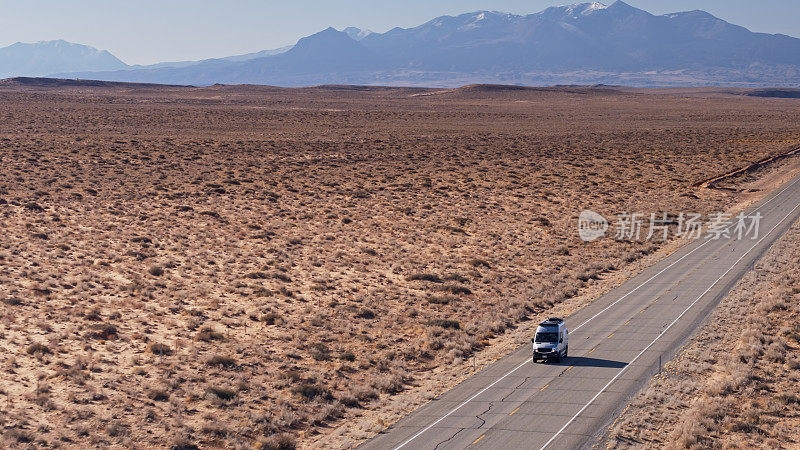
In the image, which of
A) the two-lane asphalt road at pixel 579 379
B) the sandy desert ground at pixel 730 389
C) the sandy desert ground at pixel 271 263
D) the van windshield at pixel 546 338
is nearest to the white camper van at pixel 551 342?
the van windshield at pixel 546 338

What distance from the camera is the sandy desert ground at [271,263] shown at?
24.1 meters

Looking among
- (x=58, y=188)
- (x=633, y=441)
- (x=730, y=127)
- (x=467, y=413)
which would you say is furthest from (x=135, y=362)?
(x=730, y=127)

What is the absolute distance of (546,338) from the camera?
27.7 metres

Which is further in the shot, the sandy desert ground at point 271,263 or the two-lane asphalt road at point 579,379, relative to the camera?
the sandy desert ground at point 271,263

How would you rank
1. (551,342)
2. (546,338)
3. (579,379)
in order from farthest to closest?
(546,338), (551,342), (579,379)

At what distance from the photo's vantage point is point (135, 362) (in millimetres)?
26578

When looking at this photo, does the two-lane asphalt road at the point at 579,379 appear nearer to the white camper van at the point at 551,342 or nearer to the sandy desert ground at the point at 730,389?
the white camper van at the point at 551,342

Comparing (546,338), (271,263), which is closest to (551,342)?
(546,338)

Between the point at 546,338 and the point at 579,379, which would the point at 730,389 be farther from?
the point at 546,338

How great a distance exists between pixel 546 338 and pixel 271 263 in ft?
65.0

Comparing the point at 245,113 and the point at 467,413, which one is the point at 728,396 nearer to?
the point at 467,413

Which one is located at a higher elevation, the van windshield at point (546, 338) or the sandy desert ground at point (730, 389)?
the van windshield at point (546, 338)

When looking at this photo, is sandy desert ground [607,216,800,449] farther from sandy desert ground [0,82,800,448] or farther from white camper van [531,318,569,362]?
sandy desert ground [0,82,800,448]

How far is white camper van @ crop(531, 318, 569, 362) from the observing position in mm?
27359
